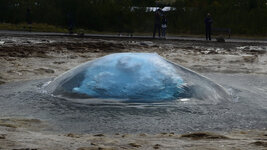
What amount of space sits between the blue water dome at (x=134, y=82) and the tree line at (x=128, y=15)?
90.7 feet

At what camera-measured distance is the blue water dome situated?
9805 mm

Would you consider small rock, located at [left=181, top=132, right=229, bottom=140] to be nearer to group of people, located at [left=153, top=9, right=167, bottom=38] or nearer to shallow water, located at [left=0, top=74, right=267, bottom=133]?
shallow water, located at [left=0, top=74, right=267, bottom=133]

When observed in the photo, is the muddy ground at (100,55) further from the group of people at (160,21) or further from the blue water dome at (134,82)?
the group of people at (160,21)

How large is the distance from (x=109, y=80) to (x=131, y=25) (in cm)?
3064

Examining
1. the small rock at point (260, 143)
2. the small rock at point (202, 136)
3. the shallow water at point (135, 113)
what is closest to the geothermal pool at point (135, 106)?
the shallow water at point (135, 113)

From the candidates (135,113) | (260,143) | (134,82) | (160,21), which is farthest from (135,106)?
(160,21)

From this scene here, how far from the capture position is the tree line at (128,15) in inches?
1501

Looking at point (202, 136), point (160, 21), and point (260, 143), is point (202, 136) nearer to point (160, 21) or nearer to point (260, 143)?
point (260, 143)

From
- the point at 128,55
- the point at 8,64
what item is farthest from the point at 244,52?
the point at 128,55

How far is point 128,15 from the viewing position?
40.6 m

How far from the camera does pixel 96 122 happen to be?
8055mm

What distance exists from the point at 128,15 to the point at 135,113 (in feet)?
106

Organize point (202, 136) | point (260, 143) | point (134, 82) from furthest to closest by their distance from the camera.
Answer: point (134, 82)
point (202, 136)
point (260, 143)

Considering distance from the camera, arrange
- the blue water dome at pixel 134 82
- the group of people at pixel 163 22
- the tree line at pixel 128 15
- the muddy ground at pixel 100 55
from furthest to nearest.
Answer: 1. the tree line at pixel 128 15
2. the group of people at pixel 163 22
3. the blue water dome at pixel 134 82
4. the muddy ground at pixel 100 55
